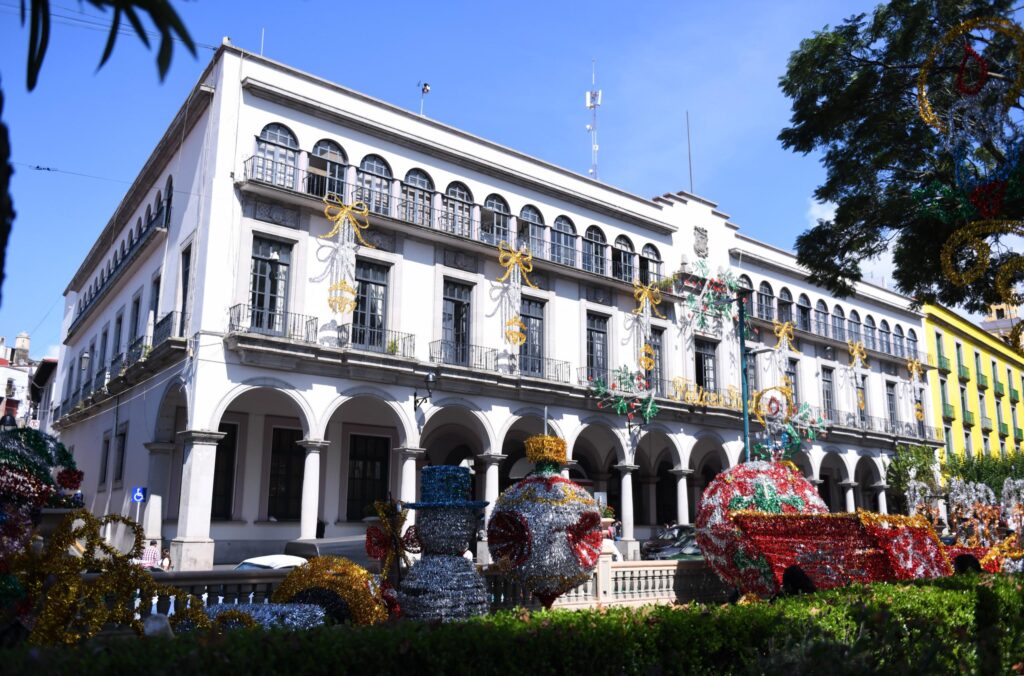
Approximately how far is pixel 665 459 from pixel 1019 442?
29.7 m

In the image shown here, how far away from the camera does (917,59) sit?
1070 cm

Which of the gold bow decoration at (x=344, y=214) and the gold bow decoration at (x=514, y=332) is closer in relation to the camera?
the gold bow decoration at (x=344, y=214)

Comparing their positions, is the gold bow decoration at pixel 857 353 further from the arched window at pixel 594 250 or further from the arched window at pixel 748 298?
the arched window at pixel 594 250

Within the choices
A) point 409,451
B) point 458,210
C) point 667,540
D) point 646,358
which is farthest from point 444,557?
point 646,358

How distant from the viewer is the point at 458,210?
2370cm

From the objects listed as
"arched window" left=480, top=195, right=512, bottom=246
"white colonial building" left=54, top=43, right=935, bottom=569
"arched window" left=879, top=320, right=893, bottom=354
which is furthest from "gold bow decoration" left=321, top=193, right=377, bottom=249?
"arched window" left=879, top=320, right=893, bottom=354

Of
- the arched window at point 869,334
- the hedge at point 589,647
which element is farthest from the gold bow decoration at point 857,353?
the hedge at point 589,647

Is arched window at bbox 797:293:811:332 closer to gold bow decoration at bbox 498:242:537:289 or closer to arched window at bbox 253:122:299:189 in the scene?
gold bow decoration at bbox 498:242:537:289

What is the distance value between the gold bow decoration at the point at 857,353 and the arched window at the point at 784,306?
400cm

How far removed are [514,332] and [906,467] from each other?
2213 cm

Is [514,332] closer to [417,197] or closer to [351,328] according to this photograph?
[417,197]

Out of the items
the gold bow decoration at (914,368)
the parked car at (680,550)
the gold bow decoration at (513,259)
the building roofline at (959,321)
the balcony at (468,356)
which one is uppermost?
the building roofline at (959,321)

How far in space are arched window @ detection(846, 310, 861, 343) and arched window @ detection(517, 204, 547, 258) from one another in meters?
18.9

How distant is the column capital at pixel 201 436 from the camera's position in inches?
708
